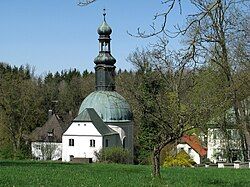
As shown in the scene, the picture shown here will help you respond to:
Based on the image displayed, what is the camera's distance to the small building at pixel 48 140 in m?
57.1

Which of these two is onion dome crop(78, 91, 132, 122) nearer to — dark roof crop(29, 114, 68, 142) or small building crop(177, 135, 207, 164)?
small building crop(177, 135, 207, 164)

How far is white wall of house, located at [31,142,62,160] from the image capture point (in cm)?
5666

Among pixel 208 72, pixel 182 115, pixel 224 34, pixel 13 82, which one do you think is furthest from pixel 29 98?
pixel 182 115

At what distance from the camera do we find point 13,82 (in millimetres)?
51500

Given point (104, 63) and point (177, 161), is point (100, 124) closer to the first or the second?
point (104, 63)

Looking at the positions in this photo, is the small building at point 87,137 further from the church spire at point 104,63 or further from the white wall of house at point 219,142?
the white wall of house at point 219,142

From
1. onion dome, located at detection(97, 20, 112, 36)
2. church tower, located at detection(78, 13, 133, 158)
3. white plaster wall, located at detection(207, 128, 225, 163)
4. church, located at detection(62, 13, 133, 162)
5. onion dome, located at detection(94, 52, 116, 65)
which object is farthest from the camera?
onion dome, located at detection(97, 20, 112, 36)

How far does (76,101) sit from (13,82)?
3725cm

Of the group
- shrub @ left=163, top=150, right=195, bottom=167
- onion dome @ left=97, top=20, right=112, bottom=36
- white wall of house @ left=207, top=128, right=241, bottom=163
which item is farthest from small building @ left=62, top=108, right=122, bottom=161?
shrub @ left=163, top=150, right=195, bottom=167

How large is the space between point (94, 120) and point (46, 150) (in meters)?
6.58

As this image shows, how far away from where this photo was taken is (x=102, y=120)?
57594mm

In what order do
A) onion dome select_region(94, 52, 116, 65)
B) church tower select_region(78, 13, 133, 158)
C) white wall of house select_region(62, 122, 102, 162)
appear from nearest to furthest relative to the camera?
white wall of house select_region(62, 122, 102, 162)
church tower select_region(78, 13, 133, 158)
onion dome select_region(94, 52, 116, 65)

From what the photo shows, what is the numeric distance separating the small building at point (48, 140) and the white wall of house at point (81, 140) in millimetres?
2351

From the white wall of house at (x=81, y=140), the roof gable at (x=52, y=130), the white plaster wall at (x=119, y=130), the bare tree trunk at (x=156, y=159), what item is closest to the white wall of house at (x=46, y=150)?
the white wall of house at (x=81, y=140)
